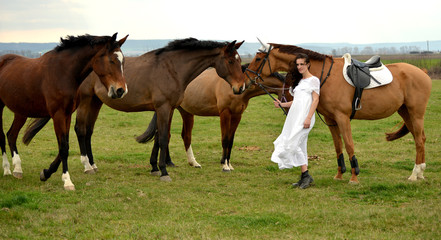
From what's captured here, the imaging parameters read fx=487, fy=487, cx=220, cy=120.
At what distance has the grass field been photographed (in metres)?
5.23

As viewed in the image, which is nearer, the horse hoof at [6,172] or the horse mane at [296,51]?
the horse mane at [296,51]

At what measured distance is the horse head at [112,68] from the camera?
6922 mm

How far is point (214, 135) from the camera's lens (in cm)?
1404

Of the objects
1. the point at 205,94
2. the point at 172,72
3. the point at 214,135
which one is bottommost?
the point at 214,135

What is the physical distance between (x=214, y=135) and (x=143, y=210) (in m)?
7.99

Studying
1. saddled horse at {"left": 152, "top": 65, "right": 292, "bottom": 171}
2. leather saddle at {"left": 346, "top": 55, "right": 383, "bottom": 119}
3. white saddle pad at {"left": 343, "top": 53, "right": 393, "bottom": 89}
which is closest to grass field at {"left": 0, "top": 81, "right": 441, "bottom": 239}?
saddled horse at {"left": 152, "top": 65, "right": 292, "bottom": 171}

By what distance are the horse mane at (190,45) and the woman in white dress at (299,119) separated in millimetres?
1864

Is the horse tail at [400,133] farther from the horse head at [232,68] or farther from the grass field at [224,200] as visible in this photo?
the horse head at [232,68]

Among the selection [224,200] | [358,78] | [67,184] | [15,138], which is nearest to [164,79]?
[67,184]

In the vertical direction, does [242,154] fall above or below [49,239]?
below

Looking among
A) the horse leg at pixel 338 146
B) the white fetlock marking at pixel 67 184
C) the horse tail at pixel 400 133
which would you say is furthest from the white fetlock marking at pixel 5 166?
the horse tail at pixel 400 133

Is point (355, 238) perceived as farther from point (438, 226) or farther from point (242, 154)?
point (242, 154)

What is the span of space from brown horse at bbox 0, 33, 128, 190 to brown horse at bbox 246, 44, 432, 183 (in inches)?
96.8

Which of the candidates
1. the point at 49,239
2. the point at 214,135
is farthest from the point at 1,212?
the point at 214,135
